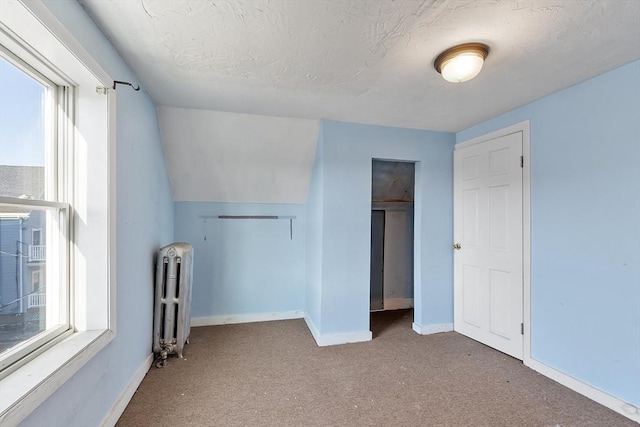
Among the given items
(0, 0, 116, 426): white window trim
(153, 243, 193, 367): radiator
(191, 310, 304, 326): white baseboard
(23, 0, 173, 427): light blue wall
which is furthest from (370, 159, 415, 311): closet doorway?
(0, 0, 116, 426): white window trim

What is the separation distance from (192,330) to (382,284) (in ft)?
7.78

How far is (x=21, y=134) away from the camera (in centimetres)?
120

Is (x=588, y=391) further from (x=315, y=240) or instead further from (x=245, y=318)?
(x=245, y=318)

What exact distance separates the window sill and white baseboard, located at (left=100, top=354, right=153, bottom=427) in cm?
46

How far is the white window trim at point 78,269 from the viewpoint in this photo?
3.19 feet

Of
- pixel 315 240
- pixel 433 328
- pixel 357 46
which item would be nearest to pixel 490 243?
pixel 433 328

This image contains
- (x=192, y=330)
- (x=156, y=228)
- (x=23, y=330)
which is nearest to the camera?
(x=23, y=330)

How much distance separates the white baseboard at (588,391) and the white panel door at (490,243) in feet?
0.58

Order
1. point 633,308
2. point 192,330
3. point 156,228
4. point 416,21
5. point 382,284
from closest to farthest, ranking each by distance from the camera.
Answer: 1. point 416,21
2. point 633,308
3. point 156,228
4. point 192,330
5. point 382,284

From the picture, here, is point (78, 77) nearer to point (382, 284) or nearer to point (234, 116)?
point (234, 116)

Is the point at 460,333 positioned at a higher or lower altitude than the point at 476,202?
lower

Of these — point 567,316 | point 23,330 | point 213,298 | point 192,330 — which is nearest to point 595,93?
point 567,316

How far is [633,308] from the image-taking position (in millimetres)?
1709

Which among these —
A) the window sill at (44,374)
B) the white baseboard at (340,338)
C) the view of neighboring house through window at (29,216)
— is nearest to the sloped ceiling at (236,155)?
the view of neighboring house through window at (29,216)
